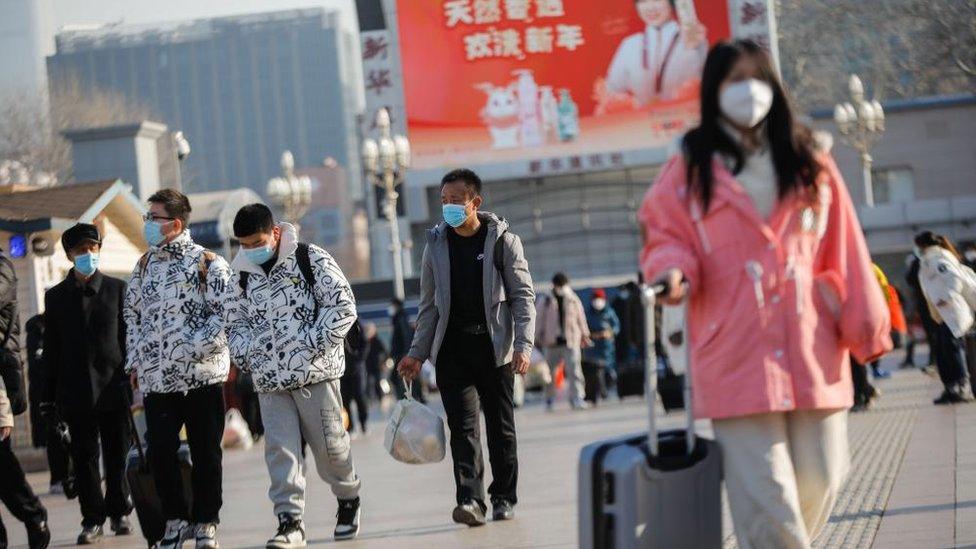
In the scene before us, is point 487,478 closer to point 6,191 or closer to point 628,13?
point 6,191

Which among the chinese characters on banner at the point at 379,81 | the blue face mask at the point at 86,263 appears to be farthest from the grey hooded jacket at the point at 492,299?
the chinese characters on banner at the point at 379,81

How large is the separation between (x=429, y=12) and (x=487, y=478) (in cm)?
3938

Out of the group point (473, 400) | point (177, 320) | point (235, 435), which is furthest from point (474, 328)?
point (235, 435)

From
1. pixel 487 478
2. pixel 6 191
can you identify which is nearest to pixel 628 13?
pixel 6 191

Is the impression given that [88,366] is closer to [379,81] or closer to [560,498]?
[560,498]

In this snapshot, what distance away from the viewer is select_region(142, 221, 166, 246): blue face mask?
30.9 feet

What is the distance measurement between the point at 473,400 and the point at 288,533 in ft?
4.50

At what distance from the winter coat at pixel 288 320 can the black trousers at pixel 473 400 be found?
76cm

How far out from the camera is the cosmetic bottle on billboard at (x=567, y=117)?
5044cm

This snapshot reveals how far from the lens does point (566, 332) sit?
23797 mm

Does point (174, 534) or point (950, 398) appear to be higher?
point (174, 534)

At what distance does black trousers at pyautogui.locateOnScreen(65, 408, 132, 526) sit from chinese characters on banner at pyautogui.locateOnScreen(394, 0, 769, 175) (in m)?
40.0

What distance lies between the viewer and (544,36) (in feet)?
166

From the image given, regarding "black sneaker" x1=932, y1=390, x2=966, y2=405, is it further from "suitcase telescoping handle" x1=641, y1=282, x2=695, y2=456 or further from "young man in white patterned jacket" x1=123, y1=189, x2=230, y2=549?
"suitcase telescoping handle" x1=641, y1=282, x2=695, y2=456
